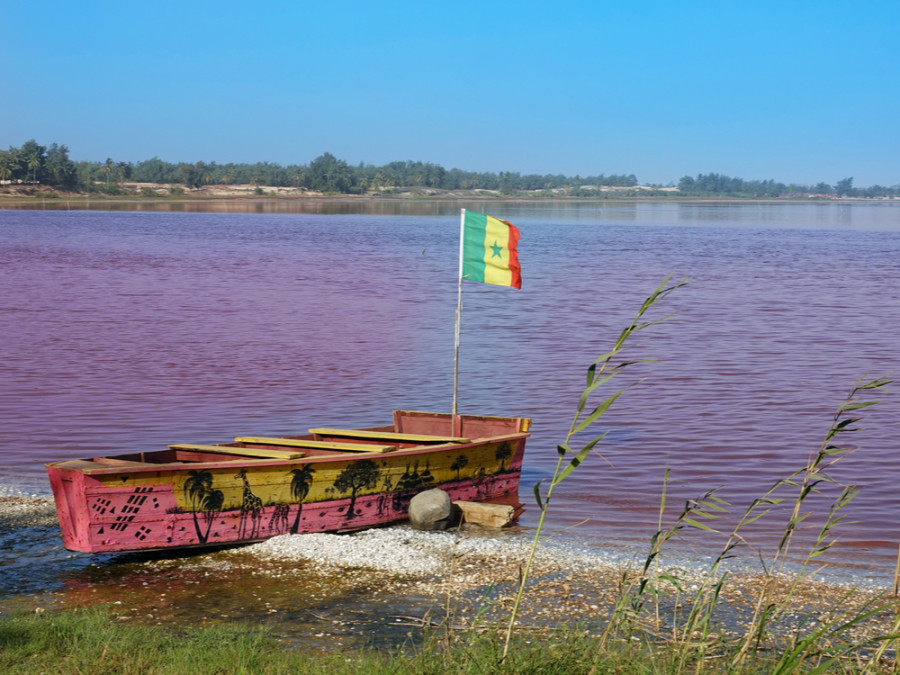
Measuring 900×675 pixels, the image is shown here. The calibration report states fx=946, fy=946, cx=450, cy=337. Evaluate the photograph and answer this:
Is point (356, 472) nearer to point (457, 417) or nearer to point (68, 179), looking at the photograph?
point (457, 417)

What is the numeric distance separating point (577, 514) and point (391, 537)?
265 centimetres

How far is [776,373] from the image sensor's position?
21.8 metres

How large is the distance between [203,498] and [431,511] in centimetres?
267

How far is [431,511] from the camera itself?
11086 millimetres

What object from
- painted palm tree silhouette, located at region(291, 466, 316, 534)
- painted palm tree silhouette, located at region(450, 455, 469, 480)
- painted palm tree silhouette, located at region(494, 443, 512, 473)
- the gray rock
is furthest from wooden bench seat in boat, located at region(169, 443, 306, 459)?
painted palm tree silhouette, located at region(494, 443, 512, 473)

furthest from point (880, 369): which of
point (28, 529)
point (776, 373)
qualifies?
point (28, 529)

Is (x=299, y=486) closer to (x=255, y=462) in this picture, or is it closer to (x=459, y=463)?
(x=255, y=462)

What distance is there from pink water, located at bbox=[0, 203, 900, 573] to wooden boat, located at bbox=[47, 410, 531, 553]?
1140 mm

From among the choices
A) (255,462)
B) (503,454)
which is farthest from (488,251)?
(255,462)

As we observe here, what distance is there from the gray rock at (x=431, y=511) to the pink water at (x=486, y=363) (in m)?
1.16

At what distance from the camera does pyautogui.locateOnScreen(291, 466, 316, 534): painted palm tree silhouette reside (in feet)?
34.3

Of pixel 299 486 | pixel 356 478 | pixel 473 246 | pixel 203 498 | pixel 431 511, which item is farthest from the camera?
pixel 473 246

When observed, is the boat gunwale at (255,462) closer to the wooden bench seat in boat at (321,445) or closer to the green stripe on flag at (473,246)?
the wooden bench seat in boat at (321,445)

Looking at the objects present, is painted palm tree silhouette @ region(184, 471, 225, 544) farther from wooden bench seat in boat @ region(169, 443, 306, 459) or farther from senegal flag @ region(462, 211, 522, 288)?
senegal flag @ region(462, 211, 522, 288)
